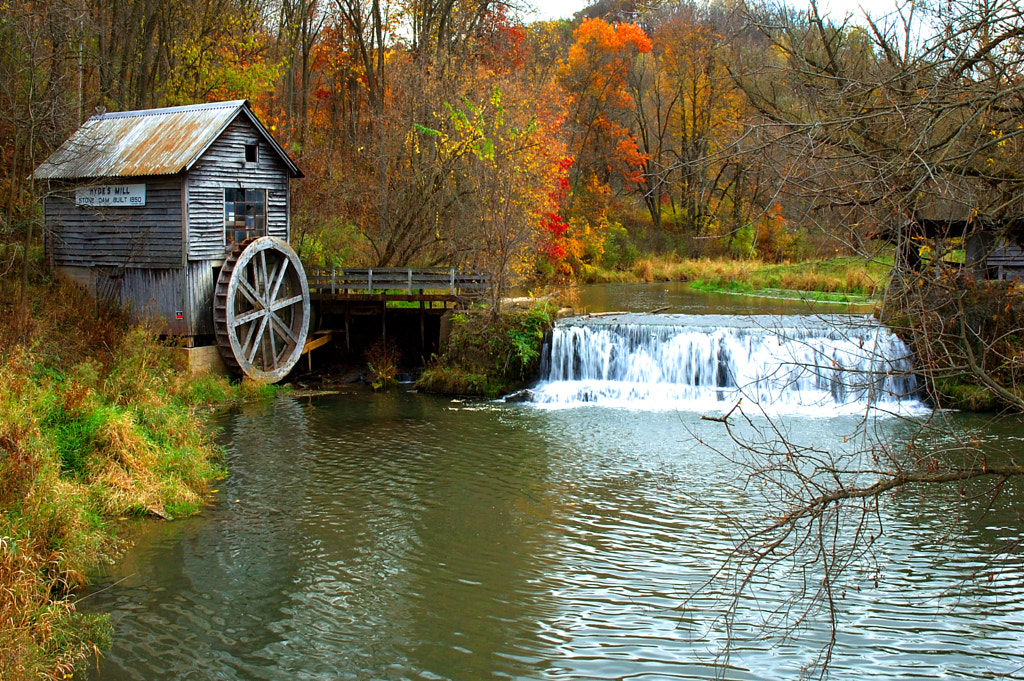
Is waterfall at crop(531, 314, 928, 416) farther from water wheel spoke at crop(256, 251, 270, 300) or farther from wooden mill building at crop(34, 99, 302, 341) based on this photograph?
wooden mill building at crop(34, 99, 302, 341)

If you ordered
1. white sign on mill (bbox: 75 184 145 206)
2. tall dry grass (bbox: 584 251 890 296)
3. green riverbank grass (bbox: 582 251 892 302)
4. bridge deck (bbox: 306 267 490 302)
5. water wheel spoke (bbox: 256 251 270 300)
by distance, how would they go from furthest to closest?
1. tall dry grass (bbox: 584 251 890 296)
2. green riverbank grass (bbox: 582 251 892 302)
3. bridge deck (bbox: 306 267 490 302)
4. water wheel spoke (bbox: 256 251 270 300)
5. white sign on mill (bbox: 75 184 145 206)

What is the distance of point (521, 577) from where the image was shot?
8.86 metres

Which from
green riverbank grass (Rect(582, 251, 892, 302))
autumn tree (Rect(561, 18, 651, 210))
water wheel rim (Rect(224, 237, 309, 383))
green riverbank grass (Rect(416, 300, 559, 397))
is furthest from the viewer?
autumn tree (Rect(561, 18, 651, 210))

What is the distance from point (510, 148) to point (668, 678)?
16217 millimetres

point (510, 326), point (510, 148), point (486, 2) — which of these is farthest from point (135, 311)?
point (486, 2)

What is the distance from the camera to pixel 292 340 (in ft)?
67.6

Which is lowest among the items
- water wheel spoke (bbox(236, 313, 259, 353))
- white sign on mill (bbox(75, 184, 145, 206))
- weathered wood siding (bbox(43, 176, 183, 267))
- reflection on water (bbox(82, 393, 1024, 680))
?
reflection on water (bbox(82, 393, 1024, 680))

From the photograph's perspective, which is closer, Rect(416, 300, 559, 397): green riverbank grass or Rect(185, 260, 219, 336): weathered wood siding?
Rect(185, 260, 219, 336): weathered wood siding

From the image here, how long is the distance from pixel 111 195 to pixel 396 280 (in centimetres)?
620

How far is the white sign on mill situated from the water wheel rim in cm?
228

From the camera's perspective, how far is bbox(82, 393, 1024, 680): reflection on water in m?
7.17

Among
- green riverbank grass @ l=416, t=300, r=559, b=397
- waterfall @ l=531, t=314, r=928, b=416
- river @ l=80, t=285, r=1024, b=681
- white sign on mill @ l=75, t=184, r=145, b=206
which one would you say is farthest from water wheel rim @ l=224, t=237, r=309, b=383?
waterfall @ l=531, t=314, r=928, b=416

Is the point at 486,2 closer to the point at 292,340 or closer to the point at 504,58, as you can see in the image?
the point at 504,58

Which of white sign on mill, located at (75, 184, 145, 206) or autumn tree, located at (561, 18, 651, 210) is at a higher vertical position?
autumn tree, located at (561, 18, 651, 210)
